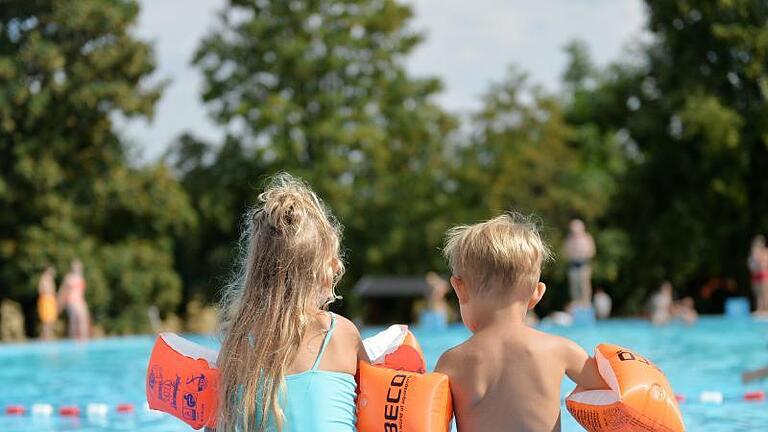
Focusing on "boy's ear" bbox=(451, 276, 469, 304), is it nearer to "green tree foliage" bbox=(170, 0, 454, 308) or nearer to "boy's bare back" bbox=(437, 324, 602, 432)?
"boy's bare back" bbox=(437, 324, 602, 432)

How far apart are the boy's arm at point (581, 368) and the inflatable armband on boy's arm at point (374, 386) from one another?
0.41 metres

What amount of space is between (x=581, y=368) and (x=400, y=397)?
61cm

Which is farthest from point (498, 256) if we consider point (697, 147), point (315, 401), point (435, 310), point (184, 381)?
point (697, 147)

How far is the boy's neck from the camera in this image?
329 centimetres

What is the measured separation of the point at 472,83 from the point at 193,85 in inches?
357

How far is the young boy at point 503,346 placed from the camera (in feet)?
10.4

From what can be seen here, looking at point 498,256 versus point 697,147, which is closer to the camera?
point 498,256

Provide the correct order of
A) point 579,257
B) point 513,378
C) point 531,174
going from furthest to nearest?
point 531,174, point 579,257, point 513,378

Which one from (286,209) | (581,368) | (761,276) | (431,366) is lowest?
(431,366)

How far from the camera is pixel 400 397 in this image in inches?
134

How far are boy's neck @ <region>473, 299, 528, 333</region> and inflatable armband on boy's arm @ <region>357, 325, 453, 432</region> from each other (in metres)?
0.24

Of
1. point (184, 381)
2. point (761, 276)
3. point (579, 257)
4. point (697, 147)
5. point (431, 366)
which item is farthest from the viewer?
point (697, 147)

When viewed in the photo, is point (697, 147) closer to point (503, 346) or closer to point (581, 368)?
point (581, 368)

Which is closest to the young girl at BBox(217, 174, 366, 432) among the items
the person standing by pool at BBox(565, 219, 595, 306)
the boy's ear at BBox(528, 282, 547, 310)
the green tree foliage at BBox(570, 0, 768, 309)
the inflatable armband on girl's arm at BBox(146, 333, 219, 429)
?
the inflatable armband on girl's arm at BBox(146, 333, 219, 429)
